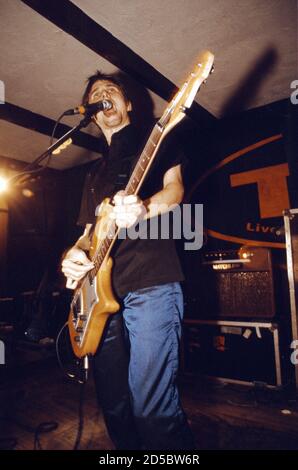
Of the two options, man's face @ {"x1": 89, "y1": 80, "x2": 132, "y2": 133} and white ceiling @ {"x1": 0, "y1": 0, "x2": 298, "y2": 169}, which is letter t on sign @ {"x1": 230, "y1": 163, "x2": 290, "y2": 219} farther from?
man's face @ {"x1": 89, "y1": 80, "x2": 132, "y2": 133}

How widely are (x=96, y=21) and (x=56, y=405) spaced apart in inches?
125

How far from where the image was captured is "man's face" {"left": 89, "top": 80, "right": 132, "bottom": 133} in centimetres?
181

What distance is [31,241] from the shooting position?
5.01 metres

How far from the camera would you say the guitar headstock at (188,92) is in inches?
49.8

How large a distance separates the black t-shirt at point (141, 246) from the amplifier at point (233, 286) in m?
1.69

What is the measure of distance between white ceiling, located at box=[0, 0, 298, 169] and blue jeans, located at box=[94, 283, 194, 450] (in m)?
2.01

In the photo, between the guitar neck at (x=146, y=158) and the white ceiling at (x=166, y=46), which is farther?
the white ceiling at (x=166, y=46)

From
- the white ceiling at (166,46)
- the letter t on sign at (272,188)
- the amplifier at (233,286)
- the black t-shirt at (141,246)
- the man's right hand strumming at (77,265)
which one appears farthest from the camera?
the letter t on sign at (272,188)

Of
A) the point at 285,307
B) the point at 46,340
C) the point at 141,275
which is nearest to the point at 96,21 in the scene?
the point at 141,275

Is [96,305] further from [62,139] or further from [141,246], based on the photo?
[62,139]

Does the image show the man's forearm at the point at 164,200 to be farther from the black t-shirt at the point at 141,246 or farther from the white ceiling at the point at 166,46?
the white ceiling at the point at 166,46

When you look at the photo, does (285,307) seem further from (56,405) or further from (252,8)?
(252,8)

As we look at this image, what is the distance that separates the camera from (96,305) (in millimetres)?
1474

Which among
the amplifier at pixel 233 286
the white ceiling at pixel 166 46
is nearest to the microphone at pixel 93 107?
the white ceiling at pixel 166 46
